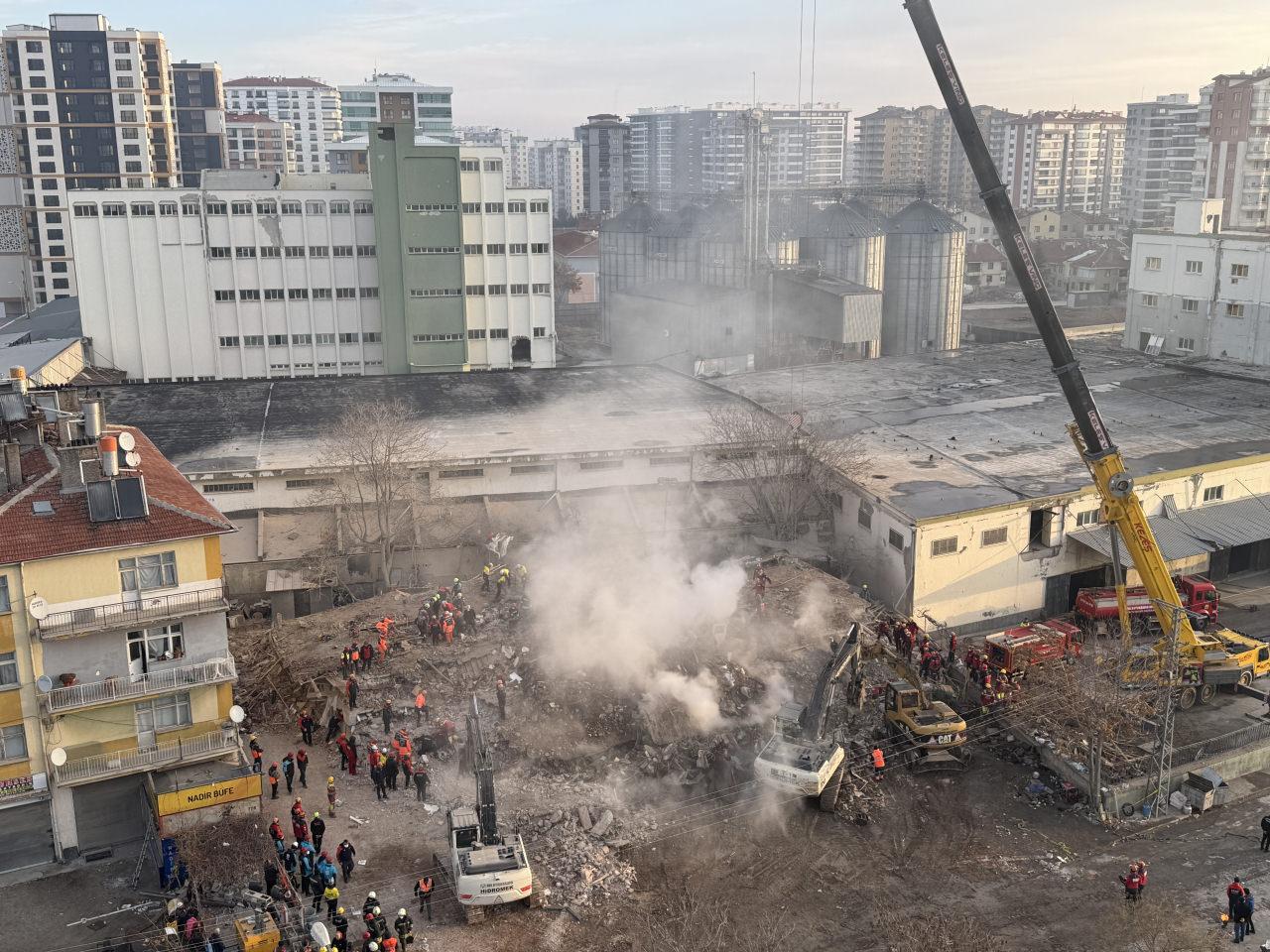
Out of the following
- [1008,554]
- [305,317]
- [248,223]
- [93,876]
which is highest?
[248,223]

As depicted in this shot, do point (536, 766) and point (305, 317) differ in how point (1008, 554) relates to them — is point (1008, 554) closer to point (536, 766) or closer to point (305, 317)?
point (536, 766)

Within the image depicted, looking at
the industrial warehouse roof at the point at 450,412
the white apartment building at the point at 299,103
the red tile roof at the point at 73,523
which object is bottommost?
the industrial warehouse roof at the point at 450,412

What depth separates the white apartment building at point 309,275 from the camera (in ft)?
172

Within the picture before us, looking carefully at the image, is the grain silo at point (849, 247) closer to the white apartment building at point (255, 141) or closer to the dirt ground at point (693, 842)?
the dirt ground at point (693, 842)

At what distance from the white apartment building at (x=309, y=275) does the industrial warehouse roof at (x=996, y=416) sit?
1414cm

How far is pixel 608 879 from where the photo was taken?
20.2 metres

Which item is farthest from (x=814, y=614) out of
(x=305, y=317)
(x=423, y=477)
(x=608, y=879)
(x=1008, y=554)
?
(x=305, y=317)

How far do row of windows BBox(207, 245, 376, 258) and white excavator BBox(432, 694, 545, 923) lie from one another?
127 feet

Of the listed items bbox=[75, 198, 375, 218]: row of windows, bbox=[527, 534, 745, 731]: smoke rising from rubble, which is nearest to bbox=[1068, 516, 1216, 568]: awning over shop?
bbox=[527, 534, 745, 731]: smoke rising from rubble

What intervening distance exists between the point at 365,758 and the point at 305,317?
35.3 m

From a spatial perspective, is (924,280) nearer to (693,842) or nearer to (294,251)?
(294,251)

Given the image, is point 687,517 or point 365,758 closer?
point 365,758

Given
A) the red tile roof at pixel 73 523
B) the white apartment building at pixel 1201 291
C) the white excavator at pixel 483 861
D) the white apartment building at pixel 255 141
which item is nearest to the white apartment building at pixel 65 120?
the white apartment building at pixel 255 141

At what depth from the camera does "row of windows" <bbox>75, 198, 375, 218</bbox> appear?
170 feet
